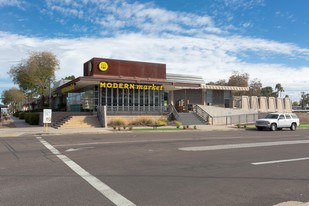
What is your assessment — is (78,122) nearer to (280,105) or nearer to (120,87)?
(120,87)

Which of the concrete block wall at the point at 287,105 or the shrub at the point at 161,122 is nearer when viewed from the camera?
the shrub at the point at 161,122

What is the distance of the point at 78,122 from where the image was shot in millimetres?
31516

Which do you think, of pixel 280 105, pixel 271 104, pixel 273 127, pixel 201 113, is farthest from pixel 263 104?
pixel 273 127

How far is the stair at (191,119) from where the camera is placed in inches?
1437

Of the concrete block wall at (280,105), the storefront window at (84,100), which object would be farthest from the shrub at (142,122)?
the concrete block wall at (280,105)

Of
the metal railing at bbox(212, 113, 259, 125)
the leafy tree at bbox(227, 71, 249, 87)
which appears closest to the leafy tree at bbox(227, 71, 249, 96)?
the leafy tree at bbox(227, 71, 249, 87)

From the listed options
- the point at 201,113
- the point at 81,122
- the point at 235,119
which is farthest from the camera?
the point at 235,119

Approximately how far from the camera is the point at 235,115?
39.4 metres

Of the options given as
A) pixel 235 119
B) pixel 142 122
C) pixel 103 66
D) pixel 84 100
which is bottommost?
pixel 142 122

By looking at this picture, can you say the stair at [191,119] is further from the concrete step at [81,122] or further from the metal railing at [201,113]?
the concrete step at [81,122]

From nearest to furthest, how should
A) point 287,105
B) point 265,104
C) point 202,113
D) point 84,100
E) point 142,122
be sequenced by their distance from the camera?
1. point 142,122
2. point 84,100
3. point 202,113
4. point 265,104
5. point 287,105

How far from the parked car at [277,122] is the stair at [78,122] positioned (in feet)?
50.3

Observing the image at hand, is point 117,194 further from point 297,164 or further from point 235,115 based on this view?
point 235,115

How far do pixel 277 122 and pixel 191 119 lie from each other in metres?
9.55
